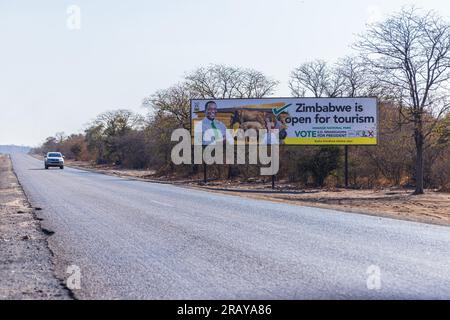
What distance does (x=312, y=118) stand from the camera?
36219mm

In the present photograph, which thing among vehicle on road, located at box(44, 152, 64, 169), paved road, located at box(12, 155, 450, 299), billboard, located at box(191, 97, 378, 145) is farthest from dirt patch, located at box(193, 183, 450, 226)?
vehicle on road, located at box(44, 152, 64, 169)

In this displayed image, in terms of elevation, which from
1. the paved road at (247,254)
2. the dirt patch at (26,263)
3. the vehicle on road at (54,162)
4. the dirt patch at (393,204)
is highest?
the vehicle on road at (54,162)

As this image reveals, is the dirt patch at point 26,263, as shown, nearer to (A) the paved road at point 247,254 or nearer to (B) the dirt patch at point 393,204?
(A) the paved road at point 247,254

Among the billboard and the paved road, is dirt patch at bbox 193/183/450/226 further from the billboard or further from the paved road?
the billboard

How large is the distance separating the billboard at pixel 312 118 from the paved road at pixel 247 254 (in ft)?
57.3

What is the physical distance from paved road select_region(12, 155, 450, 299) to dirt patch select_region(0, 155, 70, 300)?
0.30 m

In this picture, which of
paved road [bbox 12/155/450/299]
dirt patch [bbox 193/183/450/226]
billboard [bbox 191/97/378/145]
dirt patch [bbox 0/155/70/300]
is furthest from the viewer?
billboard [bbox 191/97/378/145]

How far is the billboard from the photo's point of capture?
35281 mm

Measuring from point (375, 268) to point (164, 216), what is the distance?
911 cm

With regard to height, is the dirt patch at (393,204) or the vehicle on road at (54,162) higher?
the vehicle on road at (54,162)

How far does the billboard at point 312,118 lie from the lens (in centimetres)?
3528

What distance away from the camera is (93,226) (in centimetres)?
1494

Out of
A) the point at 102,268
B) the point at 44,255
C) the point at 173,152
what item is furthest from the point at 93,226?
the point at 173,152

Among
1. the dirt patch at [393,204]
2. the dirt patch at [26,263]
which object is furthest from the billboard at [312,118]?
the dirt patch at [26,263]
